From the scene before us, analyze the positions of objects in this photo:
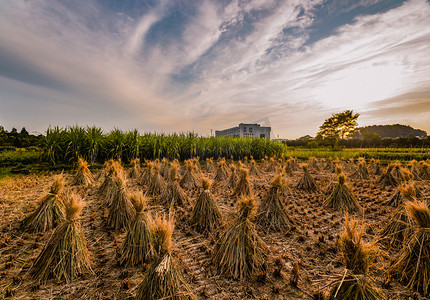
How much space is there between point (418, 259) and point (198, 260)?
304 centimetres

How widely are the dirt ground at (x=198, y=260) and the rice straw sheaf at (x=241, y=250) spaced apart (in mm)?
108

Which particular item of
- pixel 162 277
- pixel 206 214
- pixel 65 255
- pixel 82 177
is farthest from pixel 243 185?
pixel 82 177

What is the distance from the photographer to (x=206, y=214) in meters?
4.14

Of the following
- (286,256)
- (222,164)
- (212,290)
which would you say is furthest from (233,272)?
(222,164)

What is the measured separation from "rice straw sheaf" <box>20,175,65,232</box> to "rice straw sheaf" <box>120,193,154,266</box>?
1942 mm

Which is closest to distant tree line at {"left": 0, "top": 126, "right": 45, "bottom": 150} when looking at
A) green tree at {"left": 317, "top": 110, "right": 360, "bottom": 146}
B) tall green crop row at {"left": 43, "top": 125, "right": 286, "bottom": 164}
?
tall green crop row at {"left": 43, "top": 125, "right": 286, "bottom": 164}

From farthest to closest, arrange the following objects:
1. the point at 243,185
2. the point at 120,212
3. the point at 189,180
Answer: the point at 189,180 < the point at 243,185 < the point at 120,212

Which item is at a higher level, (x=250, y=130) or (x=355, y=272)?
(x=250, y=130)

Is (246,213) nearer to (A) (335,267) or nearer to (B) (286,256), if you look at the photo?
(B) (286,256)

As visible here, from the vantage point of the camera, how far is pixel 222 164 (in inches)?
374

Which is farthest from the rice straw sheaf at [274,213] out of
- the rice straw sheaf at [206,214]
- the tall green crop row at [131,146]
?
the tall green crop row at [131,146]

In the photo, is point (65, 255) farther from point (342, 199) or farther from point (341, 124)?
point (341, 124)

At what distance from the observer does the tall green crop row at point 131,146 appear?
1012cm

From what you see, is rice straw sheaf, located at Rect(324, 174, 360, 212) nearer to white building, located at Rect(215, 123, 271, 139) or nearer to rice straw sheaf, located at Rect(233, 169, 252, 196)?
rice straw sheaf, located at Rect(233, 169, 252, 196)
